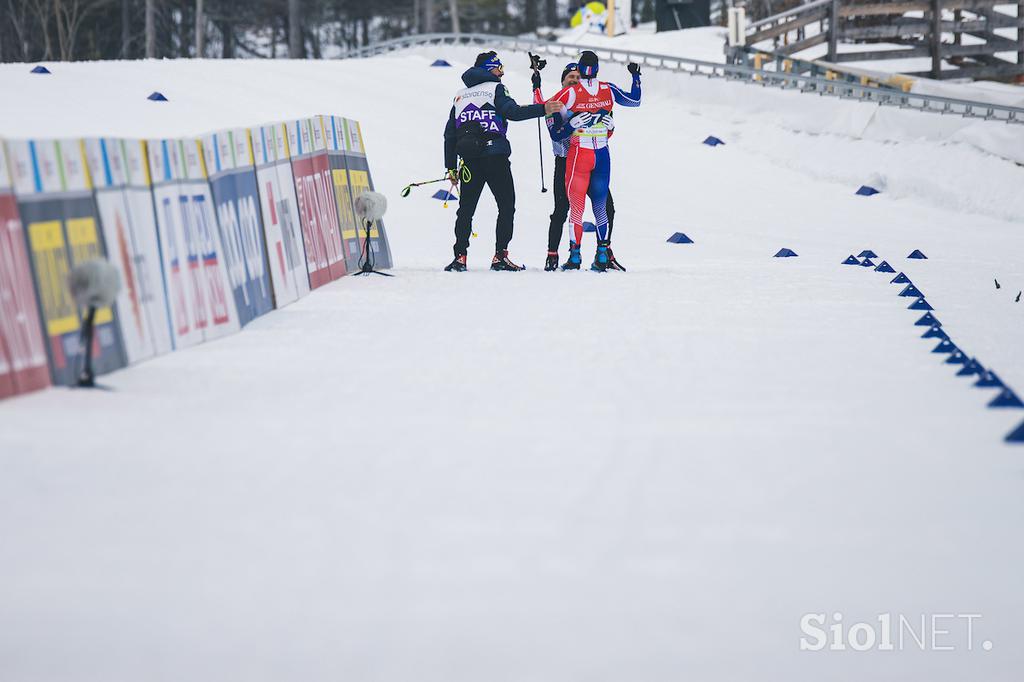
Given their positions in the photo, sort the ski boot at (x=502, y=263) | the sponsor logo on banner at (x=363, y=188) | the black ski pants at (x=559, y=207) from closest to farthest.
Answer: the black ski pants at (x=559, y=207) → the ski boot at (x=502, y=263) → the sponsor logo on banner at (x=363, y=188)

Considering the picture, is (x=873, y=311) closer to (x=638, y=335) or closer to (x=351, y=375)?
(x=638, y=335)

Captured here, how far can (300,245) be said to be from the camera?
11.7 m

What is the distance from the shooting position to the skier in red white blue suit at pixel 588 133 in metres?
13.0

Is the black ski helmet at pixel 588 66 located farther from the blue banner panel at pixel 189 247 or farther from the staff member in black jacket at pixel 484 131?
the blue banner panel at pixel 189 247

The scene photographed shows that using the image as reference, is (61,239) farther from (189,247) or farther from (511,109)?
(511,109)

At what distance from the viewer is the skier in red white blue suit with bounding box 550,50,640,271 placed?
13.0 meters

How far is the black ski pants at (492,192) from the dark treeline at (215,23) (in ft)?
133

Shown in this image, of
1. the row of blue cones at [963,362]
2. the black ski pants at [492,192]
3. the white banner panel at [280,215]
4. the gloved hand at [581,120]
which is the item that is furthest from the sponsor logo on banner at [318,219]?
the row of blue cones at [963,362]

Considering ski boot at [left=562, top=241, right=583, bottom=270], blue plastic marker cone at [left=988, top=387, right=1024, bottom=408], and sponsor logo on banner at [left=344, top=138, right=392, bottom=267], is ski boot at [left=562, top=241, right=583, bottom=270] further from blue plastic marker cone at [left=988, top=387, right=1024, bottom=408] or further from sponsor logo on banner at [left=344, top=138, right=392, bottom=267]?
blue plastic marker cone at [left=988, top=387, right=1024, bottom=408]

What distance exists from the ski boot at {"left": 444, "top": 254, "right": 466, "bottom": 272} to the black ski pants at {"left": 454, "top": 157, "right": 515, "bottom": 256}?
2.2 inches

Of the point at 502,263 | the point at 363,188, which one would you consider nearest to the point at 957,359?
the point at 502,263

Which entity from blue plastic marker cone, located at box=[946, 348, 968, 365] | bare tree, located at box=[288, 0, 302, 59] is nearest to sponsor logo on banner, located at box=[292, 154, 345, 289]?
blue plastic marker cone, located at box=[946, 348, 968, 365]

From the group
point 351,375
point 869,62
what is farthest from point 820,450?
point 869,62

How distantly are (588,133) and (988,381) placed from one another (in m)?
6.42
